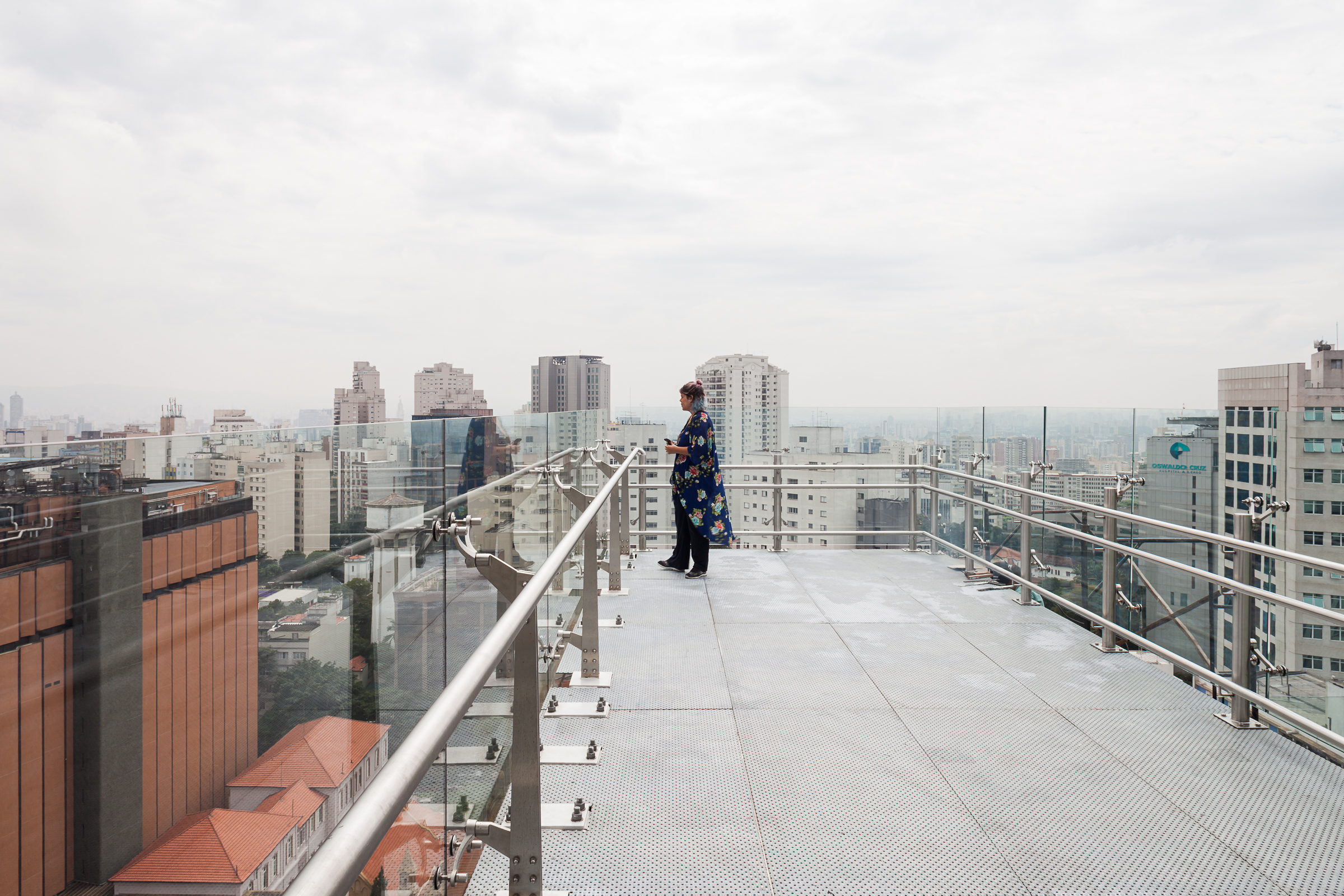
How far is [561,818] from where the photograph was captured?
2250 millimetres

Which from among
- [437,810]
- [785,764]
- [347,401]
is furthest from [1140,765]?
[347,401]

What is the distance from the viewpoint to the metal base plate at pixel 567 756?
2625mm

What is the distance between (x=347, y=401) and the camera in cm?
1104

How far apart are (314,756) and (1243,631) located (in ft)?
11.4

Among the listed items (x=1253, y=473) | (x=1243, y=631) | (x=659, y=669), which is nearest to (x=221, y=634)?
(x=659, y=669)

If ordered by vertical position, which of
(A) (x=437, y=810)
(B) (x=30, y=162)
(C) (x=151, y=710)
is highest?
(B) (x=30, y=162)

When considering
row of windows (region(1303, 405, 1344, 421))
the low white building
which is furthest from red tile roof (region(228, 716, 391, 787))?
row of windows (region(1303, 405, 1344, 421))

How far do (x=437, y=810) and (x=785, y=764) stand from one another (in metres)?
1.69

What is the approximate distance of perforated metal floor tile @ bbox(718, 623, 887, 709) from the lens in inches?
127

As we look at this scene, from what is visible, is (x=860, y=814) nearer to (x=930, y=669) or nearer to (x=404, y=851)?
(x=930, y=669)

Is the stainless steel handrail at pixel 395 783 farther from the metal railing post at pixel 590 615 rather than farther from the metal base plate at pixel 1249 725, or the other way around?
the metal base plate at pixel 1249 725

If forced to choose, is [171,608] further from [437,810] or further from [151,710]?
[437,810]

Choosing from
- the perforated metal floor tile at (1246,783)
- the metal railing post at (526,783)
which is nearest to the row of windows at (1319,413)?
the perforated metal floor tile at (1246,783)

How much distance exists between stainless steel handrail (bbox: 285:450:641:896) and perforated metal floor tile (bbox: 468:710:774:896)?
0.79 m
